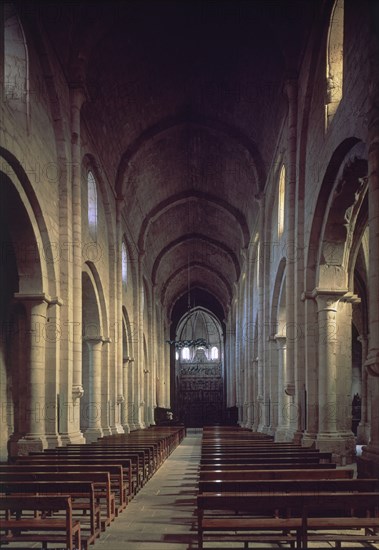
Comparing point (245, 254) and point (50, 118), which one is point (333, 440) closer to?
point (50, 118)

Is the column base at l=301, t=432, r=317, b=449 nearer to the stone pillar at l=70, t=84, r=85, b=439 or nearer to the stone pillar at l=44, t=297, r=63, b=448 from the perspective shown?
the stone pillar at l=70, t=84, r=85, b=439

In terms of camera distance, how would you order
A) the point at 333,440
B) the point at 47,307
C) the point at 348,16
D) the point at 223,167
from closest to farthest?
1. the point at 348,16
2. the point at 333,440
3. the point at 47,307
4. the point at 223,167

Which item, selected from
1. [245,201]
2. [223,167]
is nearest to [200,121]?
[223,167]

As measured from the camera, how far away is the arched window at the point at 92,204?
22.2 metres

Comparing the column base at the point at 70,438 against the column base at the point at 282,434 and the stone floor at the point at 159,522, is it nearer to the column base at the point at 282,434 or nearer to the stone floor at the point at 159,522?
the stone floor at the point at 159,522

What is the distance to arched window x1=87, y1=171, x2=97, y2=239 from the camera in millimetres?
22234

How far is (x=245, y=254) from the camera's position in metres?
33.6

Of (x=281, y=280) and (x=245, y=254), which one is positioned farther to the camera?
(x=245, y=254)

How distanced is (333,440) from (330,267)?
160 inches

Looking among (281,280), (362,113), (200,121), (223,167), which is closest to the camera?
(362,113)

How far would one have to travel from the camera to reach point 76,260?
17328mm

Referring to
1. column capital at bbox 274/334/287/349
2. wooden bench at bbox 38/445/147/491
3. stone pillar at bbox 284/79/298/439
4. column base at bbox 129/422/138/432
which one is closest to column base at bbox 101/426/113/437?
column capital at bbox 274/334/287/349

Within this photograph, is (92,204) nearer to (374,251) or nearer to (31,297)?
(31,297)

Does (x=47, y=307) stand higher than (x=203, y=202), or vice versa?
(x=203, y=202)
